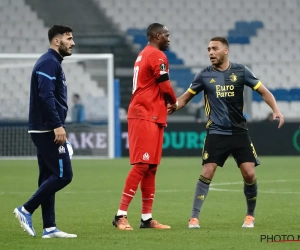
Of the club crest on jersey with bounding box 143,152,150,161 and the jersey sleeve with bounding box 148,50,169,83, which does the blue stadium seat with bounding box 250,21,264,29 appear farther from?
the club crest on jersey with bounding box 143,152,150,161

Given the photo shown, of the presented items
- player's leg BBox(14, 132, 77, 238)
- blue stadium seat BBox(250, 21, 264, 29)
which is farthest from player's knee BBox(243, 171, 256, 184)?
blue stadium seat BBox(250, 21, 264, 29)

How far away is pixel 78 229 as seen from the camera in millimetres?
8492

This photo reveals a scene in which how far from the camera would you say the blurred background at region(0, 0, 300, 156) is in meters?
23.9

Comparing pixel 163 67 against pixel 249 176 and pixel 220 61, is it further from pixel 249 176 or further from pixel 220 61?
pixel 249 176

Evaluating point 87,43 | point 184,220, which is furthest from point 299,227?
point 87,43

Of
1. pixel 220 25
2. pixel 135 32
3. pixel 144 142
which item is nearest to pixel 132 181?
pixel 144 142

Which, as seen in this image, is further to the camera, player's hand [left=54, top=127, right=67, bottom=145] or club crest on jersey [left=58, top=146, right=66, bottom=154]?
club crest on jersey [left=58, top=146, right=66, bottom=154]

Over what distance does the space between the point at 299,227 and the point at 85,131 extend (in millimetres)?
A: 15385

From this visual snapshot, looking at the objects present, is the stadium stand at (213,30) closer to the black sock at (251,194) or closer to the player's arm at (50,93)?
the black sock at (251,194)

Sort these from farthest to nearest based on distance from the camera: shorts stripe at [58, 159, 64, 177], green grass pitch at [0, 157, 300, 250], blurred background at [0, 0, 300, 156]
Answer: blurred background at [0, 0, 300, 156] → shorts stripe at [58, 159, 64, 177] → green grass pitch at [0, 157, 300, 250]

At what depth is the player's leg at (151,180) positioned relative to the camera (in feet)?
28.1

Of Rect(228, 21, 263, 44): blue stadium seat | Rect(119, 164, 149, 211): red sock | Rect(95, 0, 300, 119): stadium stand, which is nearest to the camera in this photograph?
Rect(119, 164, 149, 211): red sock

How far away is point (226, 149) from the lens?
8648 millimetres

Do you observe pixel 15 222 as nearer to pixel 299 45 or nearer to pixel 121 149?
pixel 121 149
